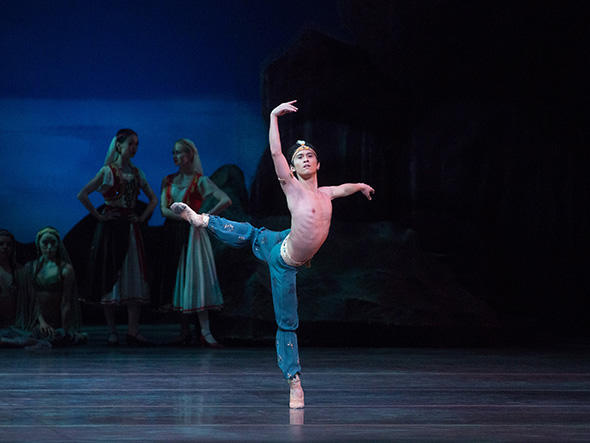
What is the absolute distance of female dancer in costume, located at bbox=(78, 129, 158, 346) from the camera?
6.04 metres

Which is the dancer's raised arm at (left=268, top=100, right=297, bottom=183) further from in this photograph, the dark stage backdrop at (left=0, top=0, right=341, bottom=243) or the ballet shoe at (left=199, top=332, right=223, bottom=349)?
the dark stage backdrop at (left=0, top=0, right=341, bottom=243)

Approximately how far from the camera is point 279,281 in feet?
10.9

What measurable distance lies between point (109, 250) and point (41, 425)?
3556 mm

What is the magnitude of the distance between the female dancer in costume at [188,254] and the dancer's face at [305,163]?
2548 mm

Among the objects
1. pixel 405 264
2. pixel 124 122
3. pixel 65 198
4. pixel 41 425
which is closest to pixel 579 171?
pixel 405 264

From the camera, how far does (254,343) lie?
6.09 m

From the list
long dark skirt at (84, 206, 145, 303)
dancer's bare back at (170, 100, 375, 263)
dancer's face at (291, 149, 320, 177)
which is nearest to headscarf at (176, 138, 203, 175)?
long dark skirt at (84, 206, 145, 303)

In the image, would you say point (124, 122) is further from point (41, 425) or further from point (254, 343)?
point (41, 425)

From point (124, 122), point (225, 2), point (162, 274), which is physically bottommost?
point (162, 274)

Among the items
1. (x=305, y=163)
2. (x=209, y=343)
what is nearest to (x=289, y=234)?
(x=305, y=163)

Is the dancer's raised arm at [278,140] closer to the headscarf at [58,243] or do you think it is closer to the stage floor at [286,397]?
the stage floor at [286,397]

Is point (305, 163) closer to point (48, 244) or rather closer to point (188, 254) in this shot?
point (188, 254)

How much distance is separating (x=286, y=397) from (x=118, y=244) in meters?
3.08

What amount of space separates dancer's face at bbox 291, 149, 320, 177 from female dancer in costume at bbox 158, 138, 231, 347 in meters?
2.55
